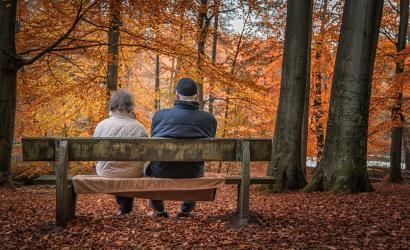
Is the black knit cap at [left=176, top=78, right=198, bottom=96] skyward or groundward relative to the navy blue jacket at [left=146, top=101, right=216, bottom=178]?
skyward

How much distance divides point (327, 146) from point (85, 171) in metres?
9.69

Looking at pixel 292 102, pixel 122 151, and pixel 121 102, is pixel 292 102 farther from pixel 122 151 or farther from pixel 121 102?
pixel 122 151

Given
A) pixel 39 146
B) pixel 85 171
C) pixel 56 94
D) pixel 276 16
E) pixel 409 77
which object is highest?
pixel 276 16

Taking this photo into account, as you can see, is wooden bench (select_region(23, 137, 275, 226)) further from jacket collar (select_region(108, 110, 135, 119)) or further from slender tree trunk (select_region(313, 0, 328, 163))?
slender tree trunk (select_region(313, 0, 328, 163))

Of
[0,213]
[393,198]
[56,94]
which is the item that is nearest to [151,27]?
[56,94]

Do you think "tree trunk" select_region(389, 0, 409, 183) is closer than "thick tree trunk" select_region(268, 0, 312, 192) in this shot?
No

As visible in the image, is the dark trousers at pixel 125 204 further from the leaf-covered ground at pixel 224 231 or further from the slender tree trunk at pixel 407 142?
the slender tree trunk at pixel 407 142

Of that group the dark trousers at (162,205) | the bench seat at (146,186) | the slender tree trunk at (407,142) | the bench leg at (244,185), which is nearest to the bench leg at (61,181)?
the bench seat at (146,186)

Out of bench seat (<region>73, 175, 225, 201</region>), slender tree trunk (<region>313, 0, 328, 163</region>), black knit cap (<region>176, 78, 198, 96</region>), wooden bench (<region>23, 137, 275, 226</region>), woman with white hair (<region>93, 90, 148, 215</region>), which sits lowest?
bench seat (<region>73, 175, 225, 201</region>)

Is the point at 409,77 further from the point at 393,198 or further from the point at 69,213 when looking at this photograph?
the point at 69,213

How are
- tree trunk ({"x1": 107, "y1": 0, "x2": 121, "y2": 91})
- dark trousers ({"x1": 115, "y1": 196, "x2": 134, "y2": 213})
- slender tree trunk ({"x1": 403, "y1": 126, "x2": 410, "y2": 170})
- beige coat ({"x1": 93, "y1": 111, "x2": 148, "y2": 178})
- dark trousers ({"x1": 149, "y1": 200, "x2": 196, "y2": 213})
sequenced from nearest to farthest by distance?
beige coat ({"x1": 93, "y1": 111, "x2": 148, "y2": 178}) < dark trousers ({"x1": 149, "y1": 200, "x2": 196, "y2": 213}) < dark trousers ({"x1": 115, "y1": 196, "x2": 134, "y2": 213}) < tree trunk ({"x1": 107, "y1": 0, "x2": 121, "y2": 91}) < slender tree trunk ({"x1": 403, "y1": 126, "x2": 410, "y2": 170})

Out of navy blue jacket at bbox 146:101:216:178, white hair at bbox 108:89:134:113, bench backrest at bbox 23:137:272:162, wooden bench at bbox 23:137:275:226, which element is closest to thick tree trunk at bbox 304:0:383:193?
wooden bench at bbox 23:137:275:226

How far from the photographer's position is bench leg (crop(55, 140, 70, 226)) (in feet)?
14.4

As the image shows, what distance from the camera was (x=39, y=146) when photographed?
4.40 meters
